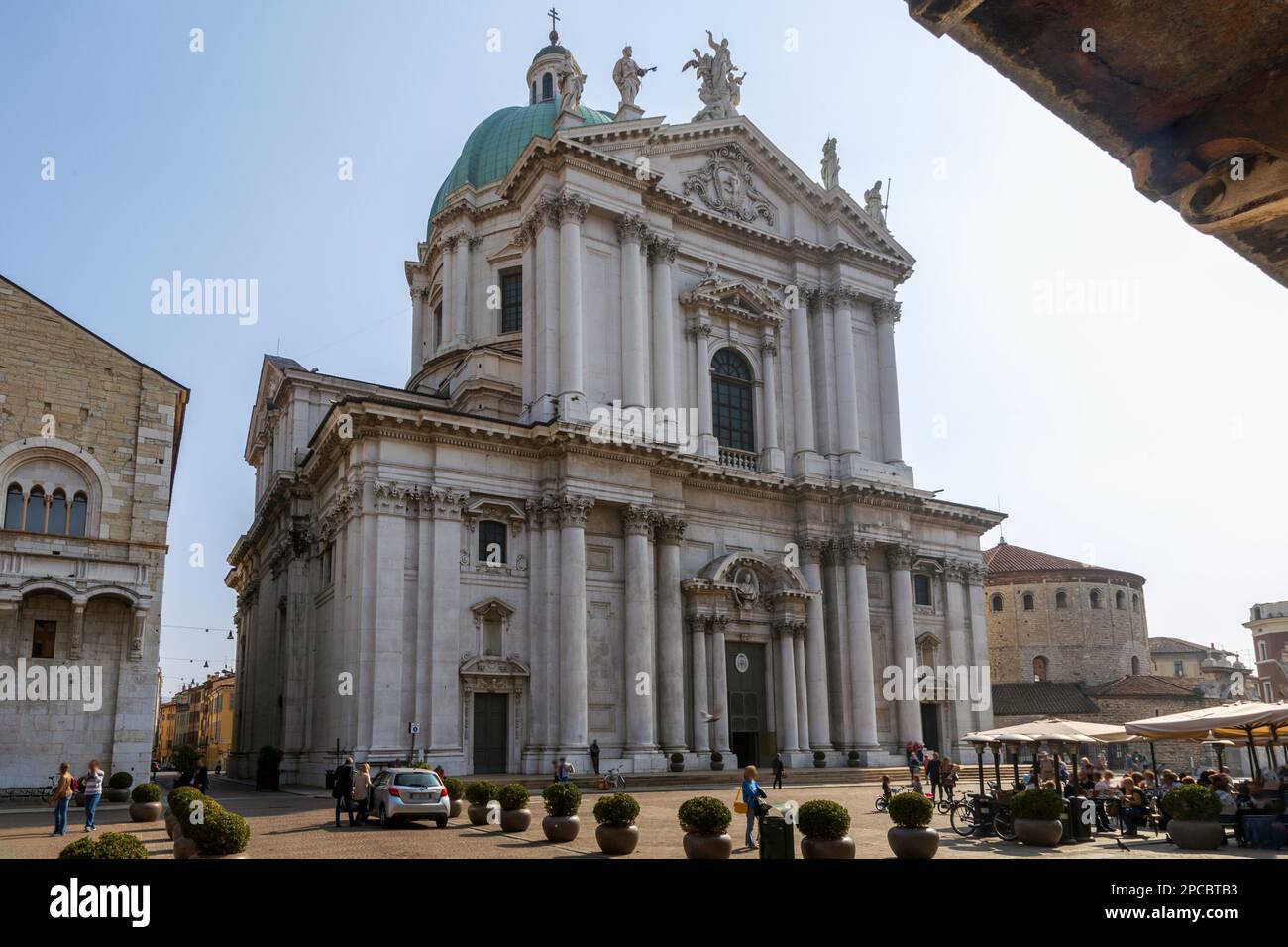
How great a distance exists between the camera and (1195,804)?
17.9 meters

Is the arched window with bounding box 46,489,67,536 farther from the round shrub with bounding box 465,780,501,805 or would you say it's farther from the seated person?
the seated person

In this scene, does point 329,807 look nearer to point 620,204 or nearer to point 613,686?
point 613,686

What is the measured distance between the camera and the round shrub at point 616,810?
16.9 meters

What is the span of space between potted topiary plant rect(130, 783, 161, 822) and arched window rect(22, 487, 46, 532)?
9.28 meters

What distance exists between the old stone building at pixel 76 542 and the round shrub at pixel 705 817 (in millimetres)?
19294

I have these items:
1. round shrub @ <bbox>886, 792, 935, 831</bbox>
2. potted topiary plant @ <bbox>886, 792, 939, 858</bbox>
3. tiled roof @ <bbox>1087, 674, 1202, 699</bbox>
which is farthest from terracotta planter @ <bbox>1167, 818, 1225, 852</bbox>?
tiled roof @ <bbox>1087, 674, 1202, 699</bbox>

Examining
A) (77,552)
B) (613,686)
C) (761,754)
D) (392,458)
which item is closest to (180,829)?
(77,552)

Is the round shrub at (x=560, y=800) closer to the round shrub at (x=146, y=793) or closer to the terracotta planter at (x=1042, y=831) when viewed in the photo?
the terracotta planter at (x=1042, y=831)

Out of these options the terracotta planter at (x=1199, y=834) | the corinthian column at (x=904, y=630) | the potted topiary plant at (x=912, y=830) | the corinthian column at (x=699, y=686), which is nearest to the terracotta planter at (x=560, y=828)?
the potted topiary plant at (x=912, y=830)

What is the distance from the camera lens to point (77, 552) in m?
28.6

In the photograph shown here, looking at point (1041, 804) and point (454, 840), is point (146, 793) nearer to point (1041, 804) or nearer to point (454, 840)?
point (454, 840)

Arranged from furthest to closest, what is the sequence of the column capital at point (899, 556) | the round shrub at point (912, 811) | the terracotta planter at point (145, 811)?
the column capital at point (899, 556), the terracotta planter at point (145, 811), the round shrub at point (912, 811)

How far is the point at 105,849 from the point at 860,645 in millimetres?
35587
